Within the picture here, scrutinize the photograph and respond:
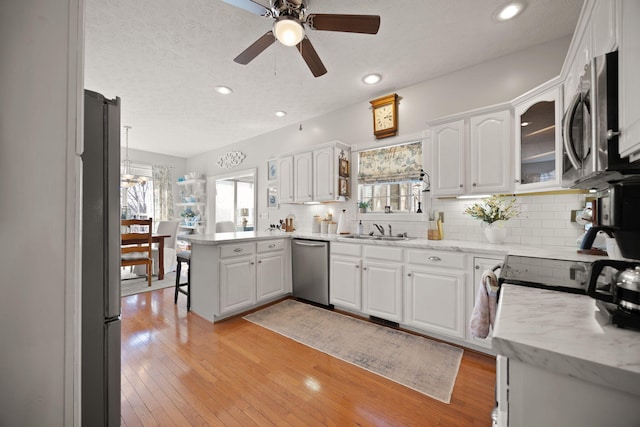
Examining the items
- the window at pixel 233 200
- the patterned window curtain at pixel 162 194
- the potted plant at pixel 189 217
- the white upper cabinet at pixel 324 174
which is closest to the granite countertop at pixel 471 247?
the white upper cabinet at pixel 324 174

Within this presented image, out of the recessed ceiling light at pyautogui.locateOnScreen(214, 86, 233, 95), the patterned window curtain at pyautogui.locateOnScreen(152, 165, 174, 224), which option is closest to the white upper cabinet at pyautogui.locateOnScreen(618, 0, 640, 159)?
the recessed ceiling light at pyautogui.locateOnScreen(214, 86, 233, 95)

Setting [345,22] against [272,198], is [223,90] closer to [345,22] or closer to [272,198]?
[272,198]

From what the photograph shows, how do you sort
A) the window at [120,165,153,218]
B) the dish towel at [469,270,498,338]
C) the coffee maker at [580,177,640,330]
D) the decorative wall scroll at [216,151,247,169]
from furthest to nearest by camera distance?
the window at [120,165,153,218], the decorative wall scroll at [216,151,247,169], the dish towel at [469,270,498,338], the coffee maker at [580,177,640,330]

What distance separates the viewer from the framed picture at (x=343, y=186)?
3394mm

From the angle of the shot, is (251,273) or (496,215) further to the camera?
(251,273)

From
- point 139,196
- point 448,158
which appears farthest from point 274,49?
point 139,196

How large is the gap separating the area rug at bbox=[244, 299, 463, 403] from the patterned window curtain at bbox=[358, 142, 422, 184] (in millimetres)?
1730

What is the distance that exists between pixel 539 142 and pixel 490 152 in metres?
0.34

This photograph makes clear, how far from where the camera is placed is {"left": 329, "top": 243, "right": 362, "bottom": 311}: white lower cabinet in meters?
2.75

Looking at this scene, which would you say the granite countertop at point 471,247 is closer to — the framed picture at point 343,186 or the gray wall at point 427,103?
the framed picture at point 343,186

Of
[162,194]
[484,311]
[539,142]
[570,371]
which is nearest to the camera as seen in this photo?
[570,371]

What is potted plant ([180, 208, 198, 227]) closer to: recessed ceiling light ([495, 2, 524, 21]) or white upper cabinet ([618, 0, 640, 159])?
recessed ceiling light ([495, 2, 524, 21])

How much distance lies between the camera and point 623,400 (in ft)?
1.52

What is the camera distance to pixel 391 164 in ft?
10.5
